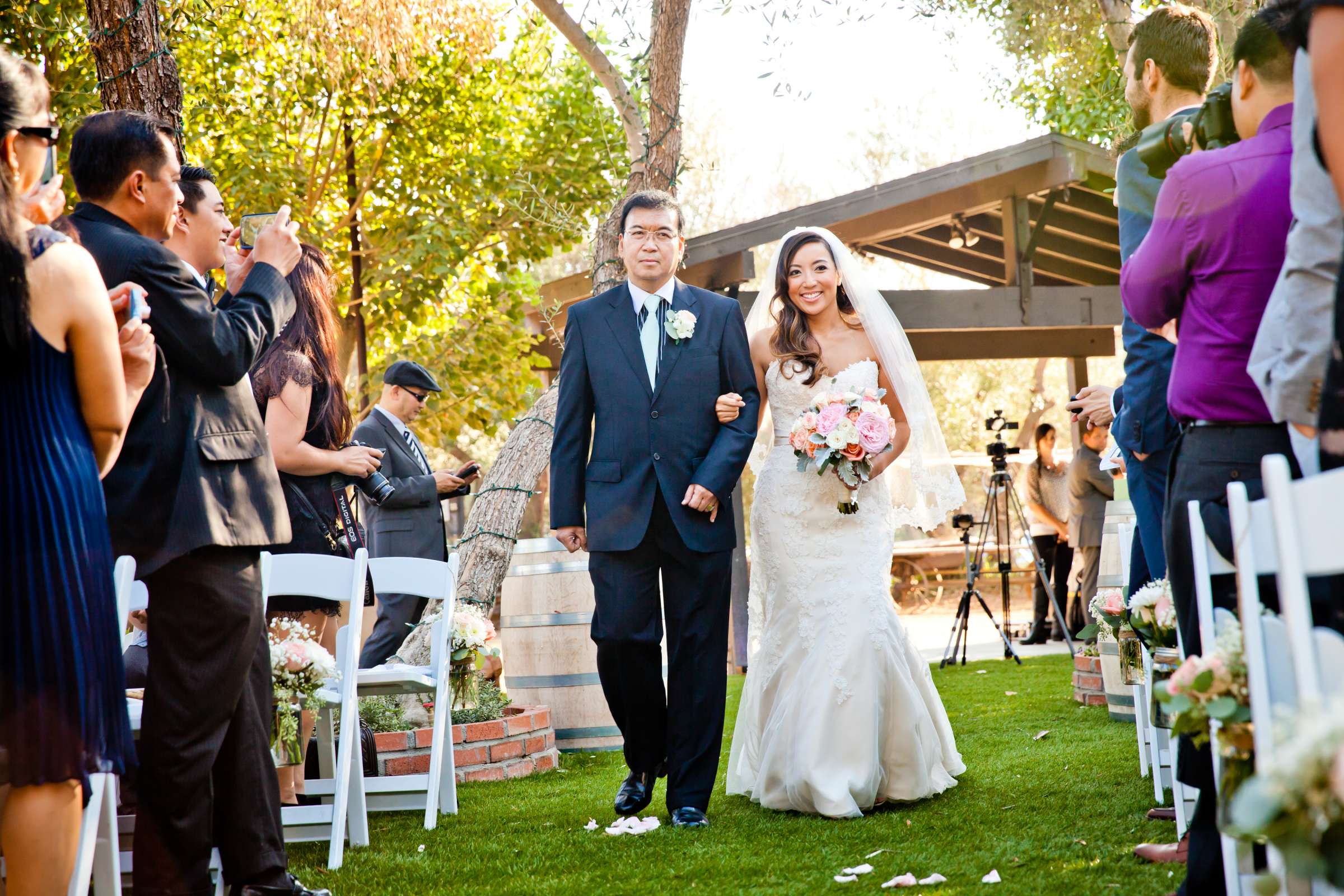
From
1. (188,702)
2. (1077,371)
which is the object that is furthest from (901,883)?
(1077,371)

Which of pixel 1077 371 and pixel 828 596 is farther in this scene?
pixel 1077 371

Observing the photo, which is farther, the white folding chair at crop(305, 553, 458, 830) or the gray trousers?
the gray trousers

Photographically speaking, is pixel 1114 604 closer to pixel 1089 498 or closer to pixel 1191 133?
pixel 1191 133

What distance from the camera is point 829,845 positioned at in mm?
3834

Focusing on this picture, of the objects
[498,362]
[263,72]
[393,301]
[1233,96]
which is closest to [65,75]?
[263,72]

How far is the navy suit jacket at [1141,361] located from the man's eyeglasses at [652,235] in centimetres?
171

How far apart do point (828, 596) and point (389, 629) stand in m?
2.76

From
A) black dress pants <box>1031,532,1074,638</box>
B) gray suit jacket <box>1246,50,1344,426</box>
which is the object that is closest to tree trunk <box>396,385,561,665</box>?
gray suit jacket <box>1246,50,1344,426</box>

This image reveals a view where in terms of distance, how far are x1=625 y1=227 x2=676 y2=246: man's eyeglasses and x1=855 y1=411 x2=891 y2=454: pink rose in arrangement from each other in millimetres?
970

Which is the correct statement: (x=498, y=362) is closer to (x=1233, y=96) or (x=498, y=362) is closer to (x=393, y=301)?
(x=393, y=301)

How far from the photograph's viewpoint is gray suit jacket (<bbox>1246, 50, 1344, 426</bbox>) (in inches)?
77.2

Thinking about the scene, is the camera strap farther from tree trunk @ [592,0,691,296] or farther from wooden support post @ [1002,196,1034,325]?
wooden support post @ [1002,196,1034,325]

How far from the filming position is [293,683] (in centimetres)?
377

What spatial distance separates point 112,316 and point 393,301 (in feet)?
36.3
